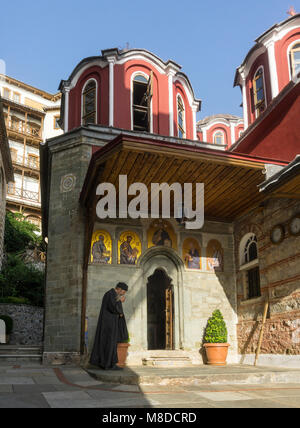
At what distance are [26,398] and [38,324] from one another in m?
15.6

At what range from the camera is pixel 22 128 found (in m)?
43.8

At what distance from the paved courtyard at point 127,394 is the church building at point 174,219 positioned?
3058 millimetres

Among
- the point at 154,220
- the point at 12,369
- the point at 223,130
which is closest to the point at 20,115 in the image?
the point at 223,130

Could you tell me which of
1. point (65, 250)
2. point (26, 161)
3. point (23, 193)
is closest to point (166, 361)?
point (65, 250)

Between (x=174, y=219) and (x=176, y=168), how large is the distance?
3311mm

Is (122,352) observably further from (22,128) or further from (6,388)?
(22,128)

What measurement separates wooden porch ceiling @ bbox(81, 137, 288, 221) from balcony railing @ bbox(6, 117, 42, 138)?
33287 mm

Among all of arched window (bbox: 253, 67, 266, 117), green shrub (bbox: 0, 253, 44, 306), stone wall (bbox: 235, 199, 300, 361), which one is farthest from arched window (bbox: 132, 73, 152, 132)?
green shrub (bbox: 0, 253, 44, 306)

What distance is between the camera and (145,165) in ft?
34.9

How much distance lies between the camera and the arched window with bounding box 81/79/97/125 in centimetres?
1578

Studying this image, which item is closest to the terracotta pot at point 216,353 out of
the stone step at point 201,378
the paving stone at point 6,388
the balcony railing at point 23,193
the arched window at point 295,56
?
the stone step at point 201,378

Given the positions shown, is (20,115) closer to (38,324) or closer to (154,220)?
(38,324)

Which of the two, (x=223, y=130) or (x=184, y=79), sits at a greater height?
(x=223, y=130)

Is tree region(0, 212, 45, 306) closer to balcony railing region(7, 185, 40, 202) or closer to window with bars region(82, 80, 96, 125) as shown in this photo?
balcony railing region(7, 185, 40, 202)
